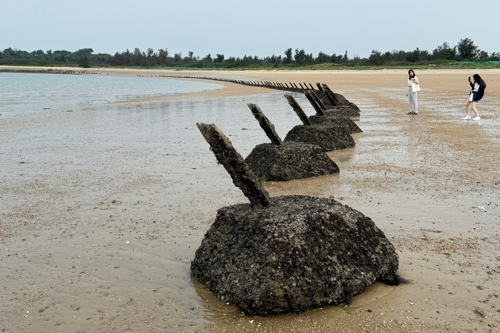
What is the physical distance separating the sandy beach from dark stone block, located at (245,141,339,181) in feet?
0.64

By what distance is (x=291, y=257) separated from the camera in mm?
3584

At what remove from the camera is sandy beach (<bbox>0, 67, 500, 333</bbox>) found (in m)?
3.45

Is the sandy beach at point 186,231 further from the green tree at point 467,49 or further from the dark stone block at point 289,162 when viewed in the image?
the green tree at point 467,49

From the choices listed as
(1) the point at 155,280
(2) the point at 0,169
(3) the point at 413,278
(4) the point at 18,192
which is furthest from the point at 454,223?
(2) the point at 0,169

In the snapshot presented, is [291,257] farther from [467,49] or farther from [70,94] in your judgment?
[467,49]

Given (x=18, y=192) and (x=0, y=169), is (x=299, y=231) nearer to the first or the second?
(x=18, y=192)

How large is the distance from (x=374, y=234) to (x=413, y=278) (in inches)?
17.4

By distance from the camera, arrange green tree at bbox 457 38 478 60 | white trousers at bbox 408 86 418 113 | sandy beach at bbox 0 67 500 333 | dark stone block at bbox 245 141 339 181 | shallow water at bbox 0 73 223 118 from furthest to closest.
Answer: green tree at bbox 457 38 478 60 < shallow water at bbox 0 73 223 118 < white trousers at bbox 408 86 418 113 < dark stone block at bbox 245 141 339 181 < sandy beach at bbox 0 67 500 333

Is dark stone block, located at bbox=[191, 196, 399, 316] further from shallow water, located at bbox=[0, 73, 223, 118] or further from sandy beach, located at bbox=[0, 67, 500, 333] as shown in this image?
shallow water, located at bbox=[0, 73, 223, 118]

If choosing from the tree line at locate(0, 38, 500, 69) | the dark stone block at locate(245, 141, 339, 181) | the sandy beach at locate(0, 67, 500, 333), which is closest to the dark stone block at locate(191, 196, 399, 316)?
the sandy beach at locate(0, 67, 500, 333)

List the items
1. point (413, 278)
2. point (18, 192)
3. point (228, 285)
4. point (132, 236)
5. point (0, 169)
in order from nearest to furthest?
1. point (228, 285)
2. point (413, 278)
3. point (132, 236)
4. point (18, 192)
5. point (0, 169)

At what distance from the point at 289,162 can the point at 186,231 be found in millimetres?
2558

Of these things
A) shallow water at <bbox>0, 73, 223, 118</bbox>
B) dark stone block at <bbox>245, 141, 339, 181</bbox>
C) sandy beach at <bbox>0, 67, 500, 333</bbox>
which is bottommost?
shallow water at <bbox>0, 73, 223, 118</bbox>

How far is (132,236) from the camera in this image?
5062mm
